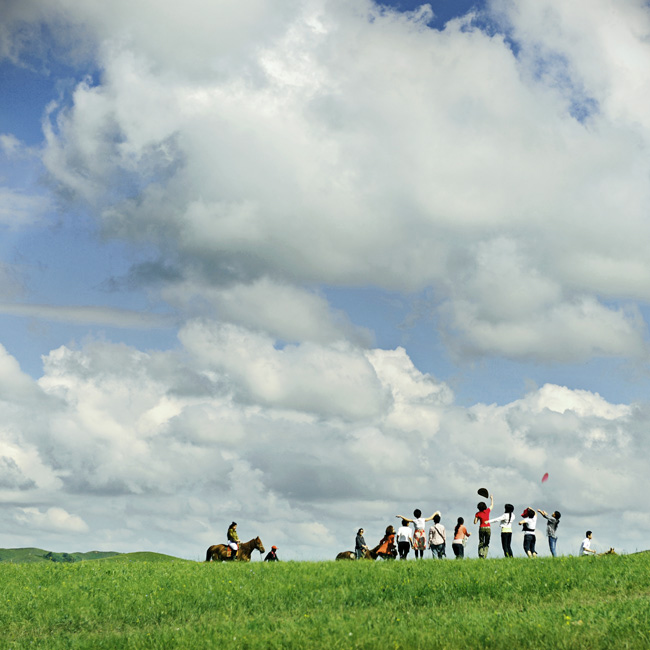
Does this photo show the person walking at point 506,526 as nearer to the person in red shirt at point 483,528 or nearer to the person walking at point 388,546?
the person in red shirt at point 483,528

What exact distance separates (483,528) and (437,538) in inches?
117

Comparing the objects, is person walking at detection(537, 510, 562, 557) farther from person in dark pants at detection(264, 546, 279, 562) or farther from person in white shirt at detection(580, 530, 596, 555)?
person in dark pants at detection(264, 546, 279, 562)

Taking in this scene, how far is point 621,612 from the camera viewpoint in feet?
60.1

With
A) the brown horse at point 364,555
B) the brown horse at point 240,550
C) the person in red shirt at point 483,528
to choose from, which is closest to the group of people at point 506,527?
the person in red shirt at point 483,528

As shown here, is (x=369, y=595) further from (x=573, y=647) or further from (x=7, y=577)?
(x=7, y=577)

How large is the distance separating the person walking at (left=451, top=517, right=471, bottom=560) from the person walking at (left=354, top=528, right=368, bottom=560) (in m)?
5.51

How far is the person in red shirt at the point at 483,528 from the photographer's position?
32.7 meters

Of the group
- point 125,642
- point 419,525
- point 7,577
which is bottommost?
point 125,642

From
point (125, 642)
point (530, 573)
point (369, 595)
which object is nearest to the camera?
point (125, 642)

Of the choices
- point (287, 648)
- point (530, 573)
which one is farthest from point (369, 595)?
point (287, 648)

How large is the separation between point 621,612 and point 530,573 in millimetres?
7475

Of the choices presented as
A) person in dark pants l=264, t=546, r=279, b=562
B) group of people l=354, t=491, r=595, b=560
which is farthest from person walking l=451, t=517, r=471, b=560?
person in dark pants l=264, t=546, r=279, b=562

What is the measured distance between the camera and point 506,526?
32.8m

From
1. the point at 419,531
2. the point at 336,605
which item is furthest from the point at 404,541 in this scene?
the point at 336,605
